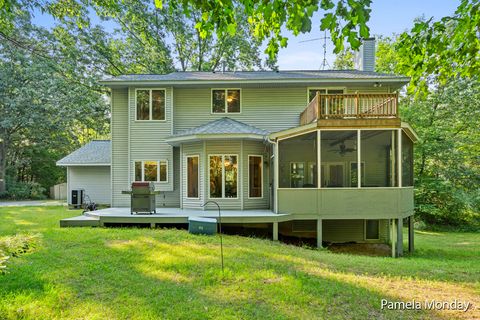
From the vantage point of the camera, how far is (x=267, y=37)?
4.03m

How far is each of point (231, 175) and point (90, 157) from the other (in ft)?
34.9

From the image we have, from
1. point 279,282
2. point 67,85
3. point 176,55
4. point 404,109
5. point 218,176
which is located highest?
point 176,55

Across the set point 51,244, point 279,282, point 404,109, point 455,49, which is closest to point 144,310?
point 279,282

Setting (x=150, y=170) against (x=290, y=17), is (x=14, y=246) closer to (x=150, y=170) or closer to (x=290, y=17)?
(x=290, y=17)

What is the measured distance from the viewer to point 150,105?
13109 mm

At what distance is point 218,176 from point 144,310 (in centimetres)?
794

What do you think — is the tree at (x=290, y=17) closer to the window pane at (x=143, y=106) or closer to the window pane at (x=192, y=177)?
the window pane at (x=192, y=177)

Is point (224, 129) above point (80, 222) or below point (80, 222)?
above

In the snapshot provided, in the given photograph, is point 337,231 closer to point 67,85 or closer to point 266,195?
point 266,195

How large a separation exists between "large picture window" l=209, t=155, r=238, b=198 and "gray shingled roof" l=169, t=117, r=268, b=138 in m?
0.94

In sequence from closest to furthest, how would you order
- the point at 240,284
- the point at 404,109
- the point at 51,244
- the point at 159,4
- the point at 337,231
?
the point at 159,4, the point at 240,284, the point at 51,244, the point at 337,231, the point at 404,109

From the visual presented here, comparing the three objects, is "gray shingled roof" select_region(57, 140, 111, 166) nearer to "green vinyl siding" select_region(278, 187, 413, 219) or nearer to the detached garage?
the detached garage

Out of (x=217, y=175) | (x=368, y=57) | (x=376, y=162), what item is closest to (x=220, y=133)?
(x=217, y=175)

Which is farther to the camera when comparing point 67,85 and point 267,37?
point 67,85
